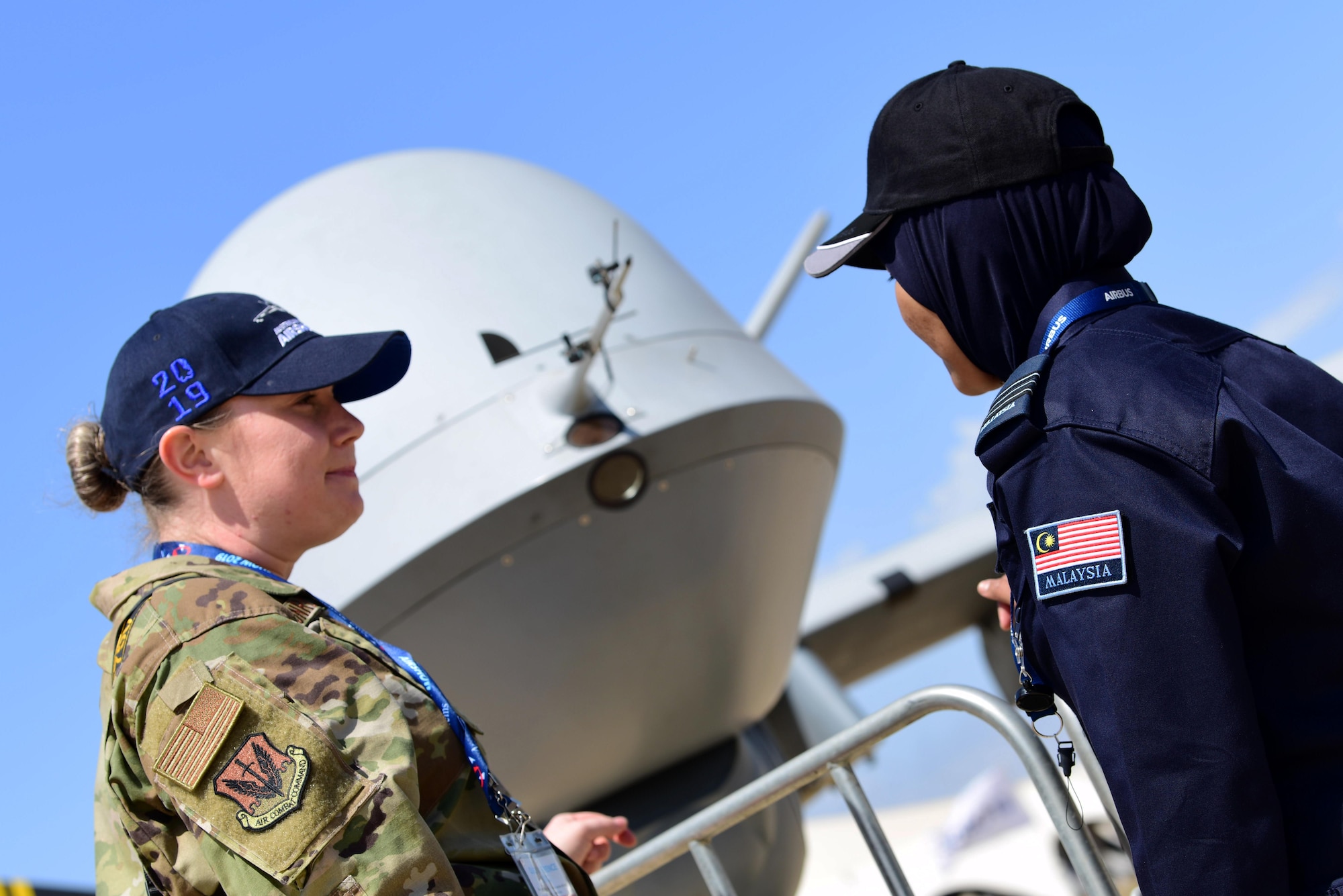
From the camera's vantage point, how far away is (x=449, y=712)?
5.39 ft

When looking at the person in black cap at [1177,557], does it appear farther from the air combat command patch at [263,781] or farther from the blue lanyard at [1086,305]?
the air combat command patch at [263,781]

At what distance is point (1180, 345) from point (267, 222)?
12.1 feet

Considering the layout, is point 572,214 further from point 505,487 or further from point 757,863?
point 757,863

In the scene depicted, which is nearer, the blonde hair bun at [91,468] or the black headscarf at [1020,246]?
the black headscarf at [1020,246]

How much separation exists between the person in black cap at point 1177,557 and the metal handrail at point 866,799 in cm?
48

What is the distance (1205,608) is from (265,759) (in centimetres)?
109

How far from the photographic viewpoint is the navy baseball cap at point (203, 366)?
1.75 metres

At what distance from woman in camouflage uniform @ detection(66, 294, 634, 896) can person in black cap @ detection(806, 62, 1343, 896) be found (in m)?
0.80

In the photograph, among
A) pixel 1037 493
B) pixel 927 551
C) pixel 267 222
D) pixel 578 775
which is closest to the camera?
pixel 1037 493

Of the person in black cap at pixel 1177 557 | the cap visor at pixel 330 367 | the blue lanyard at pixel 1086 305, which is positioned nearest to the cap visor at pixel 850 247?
the person in black cap at pixel 1177 557

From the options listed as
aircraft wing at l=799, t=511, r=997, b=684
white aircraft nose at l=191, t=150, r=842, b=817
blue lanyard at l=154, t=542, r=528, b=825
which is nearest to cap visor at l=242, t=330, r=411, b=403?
blue lanyard at l=154, t=542, r=528, b=825

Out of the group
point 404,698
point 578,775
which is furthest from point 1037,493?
point 578,775

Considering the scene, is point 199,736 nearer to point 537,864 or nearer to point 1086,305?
point 537,864

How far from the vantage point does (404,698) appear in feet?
5.17
